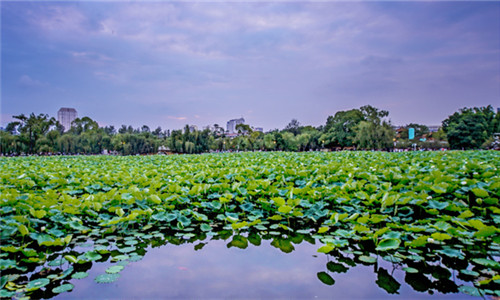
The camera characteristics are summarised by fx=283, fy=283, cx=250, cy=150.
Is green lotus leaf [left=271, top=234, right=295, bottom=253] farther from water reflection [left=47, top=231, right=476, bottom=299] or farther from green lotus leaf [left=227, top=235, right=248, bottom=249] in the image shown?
green lotus leaf [left=227, top=235, right=248, bottom=249]

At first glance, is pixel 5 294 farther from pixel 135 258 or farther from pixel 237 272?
pixel 237 272

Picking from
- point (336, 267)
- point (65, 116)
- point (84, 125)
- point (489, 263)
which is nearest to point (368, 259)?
point (336, 267)

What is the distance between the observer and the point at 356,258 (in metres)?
2.64

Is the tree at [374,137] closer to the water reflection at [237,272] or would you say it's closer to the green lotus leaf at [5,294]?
the water reflection at [237,272]

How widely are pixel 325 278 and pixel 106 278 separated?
1.77 metres

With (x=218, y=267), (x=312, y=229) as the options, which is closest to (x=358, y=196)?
(x=312, y=229)

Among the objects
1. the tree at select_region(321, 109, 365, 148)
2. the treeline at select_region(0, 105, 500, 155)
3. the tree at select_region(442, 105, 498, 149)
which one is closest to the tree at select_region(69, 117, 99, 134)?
the treeline at select_region(0, 105, 500, 155)

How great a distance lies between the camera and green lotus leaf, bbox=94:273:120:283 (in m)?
2.17

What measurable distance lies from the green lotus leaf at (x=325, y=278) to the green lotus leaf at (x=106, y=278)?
1657 mm

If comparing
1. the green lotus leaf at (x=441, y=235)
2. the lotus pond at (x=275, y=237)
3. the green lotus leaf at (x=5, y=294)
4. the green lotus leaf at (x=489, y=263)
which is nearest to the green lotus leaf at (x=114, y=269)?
the lotus pond at (x=275, y=237)

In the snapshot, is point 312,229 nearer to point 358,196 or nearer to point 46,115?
point 358,196

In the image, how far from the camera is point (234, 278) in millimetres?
2451

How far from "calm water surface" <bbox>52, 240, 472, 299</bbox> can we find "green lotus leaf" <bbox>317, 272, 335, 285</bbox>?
0.03m

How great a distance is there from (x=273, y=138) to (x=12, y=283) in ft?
150
